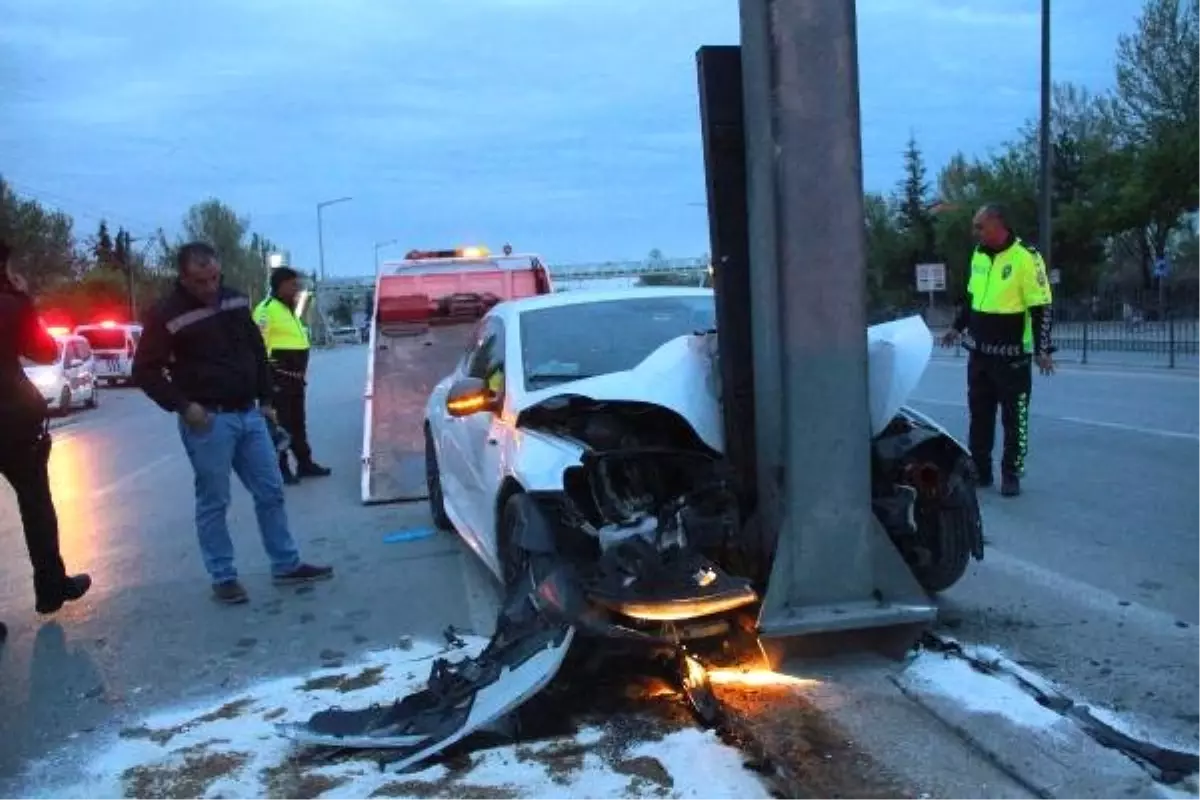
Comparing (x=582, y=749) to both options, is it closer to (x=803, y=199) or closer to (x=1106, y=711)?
(x=1106, y=711)

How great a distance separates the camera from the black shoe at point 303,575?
6375 mm

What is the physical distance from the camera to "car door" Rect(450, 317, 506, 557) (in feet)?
17.5

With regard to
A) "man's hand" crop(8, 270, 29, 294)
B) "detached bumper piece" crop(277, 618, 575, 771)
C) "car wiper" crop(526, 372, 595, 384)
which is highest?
"man's hand" crop(8, 270, 29, 294)

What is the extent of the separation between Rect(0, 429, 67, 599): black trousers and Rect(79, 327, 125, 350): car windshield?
1119 inches

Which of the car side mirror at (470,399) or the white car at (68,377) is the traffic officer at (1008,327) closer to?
the car side mirror at (470,399)

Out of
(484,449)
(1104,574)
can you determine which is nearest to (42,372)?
(484,449)

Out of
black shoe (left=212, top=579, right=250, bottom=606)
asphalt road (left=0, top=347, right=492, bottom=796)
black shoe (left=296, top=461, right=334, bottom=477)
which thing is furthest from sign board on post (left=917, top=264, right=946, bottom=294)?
black shoe (left=212, top=579, right=250, bottom=606)

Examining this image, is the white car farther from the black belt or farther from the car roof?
the car roof

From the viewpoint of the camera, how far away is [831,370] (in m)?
4.16

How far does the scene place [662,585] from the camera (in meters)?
3.94

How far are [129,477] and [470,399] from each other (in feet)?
24.0

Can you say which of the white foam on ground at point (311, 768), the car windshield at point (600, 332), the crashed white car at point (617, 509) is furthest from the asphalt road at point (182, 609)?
the car windshield at point (600, 332)

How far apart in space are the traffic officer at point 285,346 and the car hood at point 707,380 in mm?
6045

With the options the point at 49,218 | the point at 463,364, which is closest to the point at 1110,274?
the point at 49,218
